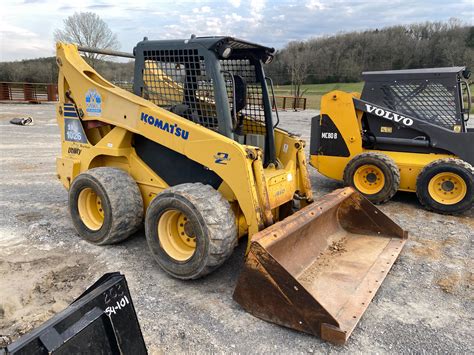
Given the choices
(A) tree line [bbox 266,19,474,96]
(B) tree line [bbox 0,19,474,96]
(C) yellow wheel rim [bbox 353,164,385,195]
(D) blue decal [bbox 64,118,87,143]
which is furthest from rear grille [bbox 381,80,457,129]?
(A) tree line [bbox 266,19,474,96]

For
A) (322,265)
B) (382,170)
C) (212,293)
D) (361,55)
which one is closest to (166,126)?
(212,293)

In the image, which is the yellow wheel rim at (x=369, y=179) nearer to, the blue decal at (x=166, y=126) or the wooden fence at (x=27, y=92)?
the blue decal at (x=166, y=126)

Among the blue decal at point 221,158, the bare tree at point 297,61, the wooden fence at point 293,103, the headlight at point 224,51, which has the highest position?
the bare tree at point 297,61

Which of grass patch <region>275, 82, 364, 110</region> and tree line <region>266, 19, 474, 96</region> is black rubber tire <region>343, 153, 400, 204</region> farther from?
tree line <region>266, 19, 474, 96</region>

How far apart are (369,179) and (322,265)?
295cm

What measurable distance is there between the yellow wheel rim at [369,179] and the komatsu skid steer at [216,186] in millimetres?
1865

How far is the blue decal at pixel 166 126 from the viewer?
3.83m

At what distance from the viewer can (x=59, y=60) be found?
15.8 ft

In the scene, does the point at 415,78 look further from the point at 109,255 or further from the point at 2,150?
the point at 2,150

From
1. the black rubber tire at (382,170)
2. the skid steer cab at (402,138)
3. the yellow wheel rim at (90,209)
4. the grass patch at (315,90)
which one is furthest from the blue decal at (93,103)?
the grass patch at (315,90)

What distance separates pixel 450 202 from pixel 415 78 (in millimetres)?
2112

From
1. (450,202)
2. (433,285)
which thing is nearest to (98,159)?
(433,285)

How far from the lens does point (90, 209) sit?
15.2 ft

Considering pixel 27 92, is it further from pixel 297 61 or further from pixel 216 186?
pixel 297 61
